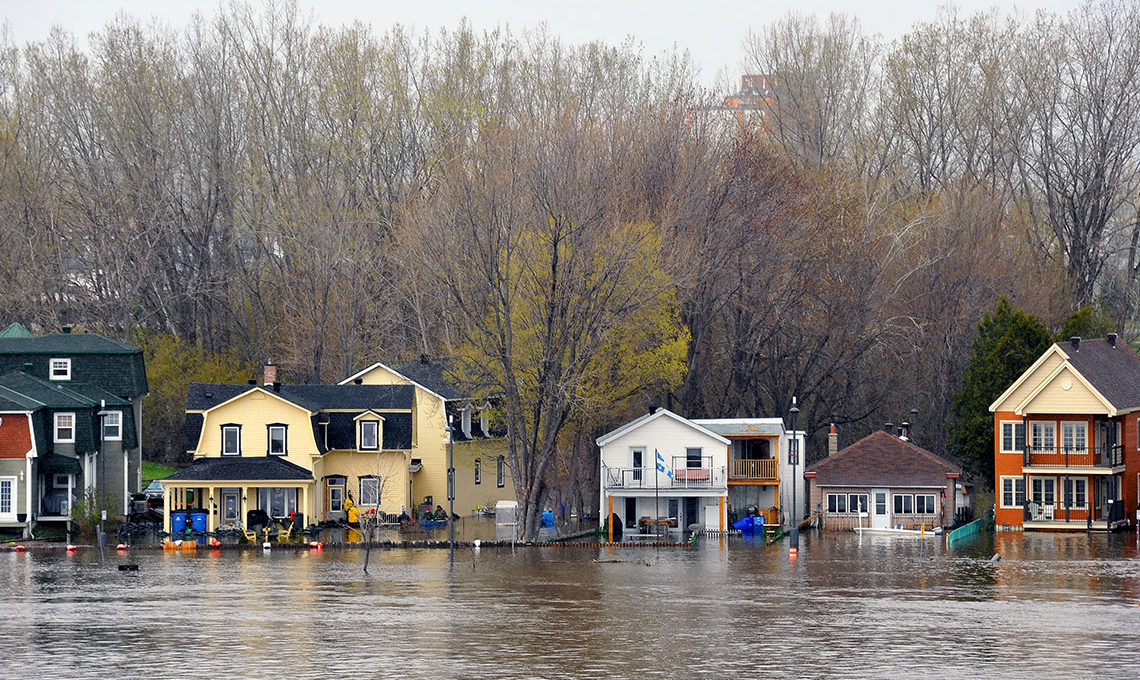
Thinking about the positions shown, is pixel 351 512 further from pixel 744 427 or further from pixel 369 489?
pixel 744 427

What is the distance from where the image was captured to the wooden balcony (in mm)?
78438

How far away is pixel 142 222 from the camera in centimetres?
10469

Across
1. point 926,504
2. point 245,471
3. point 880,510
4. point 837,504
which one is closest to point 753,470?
point 837,504

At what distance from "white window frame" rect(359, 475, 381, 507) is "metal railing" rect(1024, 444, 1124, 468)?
29.6 metres

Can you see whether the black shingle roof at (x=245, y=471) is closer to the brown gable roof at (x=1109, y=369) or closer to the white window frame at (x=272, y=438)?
the white window frame at (x=272, y=438)

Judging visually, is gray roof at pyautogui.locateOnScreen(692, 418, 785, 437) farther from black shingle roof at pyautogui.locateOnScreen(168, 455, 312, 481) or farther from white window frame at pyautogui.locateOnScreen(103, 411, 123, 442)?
white window frame at pyautogui.locateOnScreen(103, 411, 123, 442)

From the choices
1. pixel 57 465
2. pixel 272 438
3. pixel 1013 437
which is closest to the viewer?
pixel 57 465

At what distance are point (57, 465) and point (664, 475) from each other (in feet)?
85.5

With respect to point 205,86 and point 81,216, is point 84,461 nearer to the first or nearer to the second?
point 81,216

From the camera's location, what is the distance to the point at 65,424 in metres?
75.0

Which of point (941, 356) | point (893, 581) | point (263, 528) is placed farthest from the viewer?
point (941, 356)

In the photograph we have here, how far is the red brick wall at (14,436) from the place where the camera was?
72000 mm

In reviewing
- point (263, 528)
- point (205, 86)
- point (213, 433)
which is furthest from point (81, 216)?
point (263, 528)

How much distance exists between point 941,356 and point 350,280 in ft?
113
